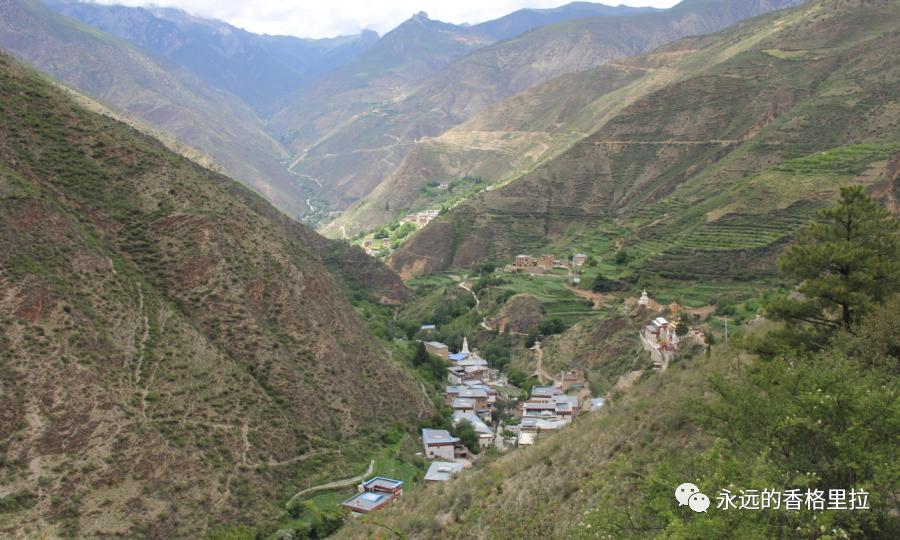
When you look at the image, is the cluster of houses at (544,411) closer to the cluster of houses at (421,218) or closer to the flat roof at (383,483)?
the flat roof at (383,483)

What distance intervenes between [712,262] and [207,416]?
3722cm

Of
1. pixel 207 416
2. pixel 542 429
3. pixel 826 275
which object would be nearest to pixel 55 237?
pixel 207 416

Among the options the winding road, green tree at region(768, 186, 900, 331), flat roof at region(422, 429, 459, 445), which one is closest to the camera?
green tree at region(768, 186, 900, 331)

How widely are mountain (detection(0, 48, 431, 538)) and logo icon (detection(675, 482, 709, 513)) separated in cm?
1929

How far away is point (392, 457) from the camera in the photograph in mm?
34062

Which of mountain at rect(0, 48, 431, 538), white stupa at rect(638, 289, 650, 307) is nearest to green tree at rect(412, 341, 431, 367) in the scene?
mountain at rect(0, 48, 431, 538)

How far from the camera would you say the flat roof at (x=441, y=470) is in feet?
104

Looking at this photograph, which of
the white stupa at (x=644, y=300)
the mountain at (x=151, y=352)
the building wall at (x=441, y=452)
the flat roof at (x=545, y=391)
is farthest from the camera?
the white stupa at (x=644, y=300)

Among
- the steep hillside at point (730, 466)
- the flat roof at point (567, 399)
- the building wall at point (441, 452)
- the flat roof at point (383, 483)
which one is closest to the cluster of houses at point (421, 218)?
the flat roof at point (567, 399)

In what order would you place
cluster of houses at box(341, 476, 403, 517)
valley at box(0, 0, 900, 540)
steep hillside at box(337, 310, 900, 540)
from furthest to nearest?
cluster of houses at box(341, 476, 403, 517) → valley at box(0, 0, 900, 540) → steep hillside at box(337, 310, 900, 540)

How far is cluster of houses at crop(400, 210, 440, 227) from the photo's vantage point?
111300 mm

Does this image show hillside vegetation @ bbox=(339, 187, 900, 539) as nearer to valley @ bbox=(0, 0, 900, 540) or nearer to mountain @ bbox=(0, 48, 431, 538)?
valley @ bbox=(0, 0, 900, 540)

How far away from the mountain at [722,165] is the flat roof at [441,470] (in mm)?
26075

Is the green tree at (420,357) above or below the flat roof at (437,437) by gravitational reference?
below
